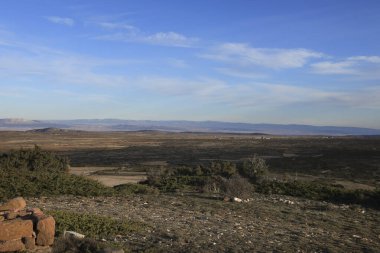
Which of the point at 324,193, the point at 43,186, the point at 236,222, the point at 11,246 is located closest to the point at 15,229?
the point at 11,246

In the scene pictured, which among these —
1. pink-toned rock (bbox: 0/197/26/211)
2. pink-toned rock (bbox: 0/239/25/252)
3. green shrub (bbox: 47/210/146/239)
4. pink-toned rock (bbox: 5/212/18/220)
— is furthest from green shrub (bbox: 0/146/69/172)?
pink-toned rock (bbox: 0/239/25/252)

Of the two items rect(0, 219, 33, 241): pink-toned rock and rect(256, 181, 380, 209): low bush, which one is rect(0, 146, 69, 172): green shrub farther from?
rect(0, 219, 33, 241): pink-toned rock

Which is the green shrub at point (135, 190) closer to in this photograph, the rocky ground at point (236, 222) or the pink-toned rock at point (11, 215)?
the rocky ground at point (236, 222)

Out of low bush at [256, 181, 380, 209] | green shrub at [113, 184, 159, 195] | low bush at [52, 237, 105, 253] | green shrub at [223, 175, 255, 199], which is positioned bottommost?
green shrub at [113, 184, 159, 195]

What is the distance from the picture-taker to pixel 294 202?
20.9 meters

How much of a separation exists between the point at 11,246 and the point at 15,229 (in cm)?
36

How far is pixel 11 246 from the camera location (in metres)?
10.2

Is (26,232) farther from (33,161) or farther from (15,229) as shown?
(33,161)

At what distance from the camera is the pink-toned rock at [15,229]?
10.2 metres

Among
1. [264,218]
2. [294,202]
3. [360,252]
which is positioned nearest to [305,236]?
[360,252]

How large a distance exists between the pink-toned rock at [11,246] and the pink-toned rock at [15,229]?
0.10 m

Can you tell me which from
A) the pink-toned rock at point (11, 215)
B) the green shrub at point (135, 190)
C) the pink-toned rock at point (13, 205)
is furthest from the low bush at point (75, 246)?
the green shrub at point (135, 190)

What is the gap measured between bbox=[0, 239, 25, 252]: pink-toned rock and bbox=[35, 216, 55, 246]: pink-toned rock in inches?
16.3

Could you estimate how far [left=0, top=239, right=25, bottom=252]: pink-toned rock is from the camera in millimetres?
10086
